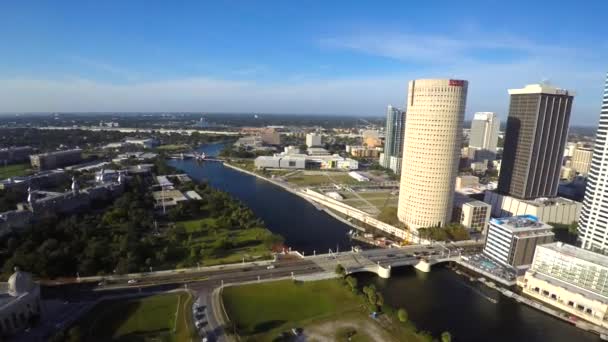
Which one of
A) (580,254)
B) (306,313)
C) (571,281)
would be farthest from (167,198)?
(580,254)

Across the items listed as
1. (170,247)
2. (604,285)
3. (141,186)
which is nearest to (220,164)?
(141,186)

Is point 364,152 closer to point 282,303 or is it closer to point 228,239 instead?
point 228,239

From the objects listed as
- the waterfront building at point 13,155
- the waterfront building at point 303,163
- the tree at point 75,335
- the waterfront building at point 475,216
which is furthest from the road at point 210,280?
the waterfront building at point 13,155

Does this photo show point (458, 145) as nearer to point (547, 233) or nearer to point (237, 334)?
point (547, 233)

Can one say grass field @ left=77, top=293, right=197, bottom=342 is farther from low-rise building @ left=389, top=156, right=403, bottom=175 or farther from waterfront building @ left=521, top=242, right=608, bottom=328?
low-rise building @ left=389, top=156, right=403, bottom=175

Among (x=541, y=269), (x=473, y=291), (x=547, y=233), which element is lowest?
(x=473, y=291)

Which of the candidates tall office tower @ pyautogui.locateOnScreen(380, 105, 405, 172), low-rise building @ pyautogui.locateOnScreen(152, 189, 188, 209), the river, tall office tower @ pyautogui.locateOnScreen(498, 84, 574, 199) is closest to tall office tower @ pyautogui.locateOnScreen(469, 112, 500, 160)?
tall office tower @ pyautogui.locateOnScreen(380, 105, 405, 172)
